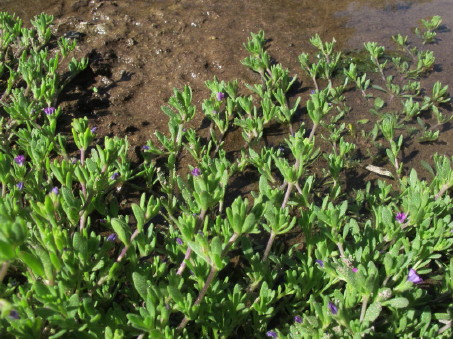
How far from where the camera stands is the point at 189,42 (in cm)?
472

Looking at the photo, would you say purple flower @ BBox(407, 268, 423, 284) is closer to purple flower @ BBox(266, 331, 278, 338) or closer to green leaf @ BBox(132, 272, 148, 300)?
purple flower @ BBox(266, 331, 278, 338)

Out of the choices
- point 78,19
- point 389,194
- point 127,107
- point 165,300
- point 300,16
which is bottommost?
point 389,194

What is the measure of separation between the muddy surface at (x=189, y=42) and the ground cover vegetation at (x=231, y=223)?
18 cm

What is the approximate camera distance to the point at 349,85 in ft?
14.1

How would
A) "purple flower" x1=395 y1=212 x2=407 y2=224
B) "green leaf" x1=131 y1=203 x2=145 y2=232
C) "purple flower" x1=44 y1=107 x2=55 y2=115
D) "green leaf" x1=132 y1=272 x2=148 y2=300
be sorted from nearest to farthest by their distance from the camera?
1. "green leaf" x1=132 y1=272 x2=148 y2=300
2. "green leaf" x1=131 y1=203 x2=145 y2=232
3. "purple flower" x1=395 y1=212 x2=407 y2=224
4. "purple flower" x1=44 y1=107 x2=55 y2=115

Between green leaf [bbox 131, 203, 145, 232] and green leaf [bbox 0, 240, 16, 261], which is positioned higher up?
green leaf [bbox 0, 240, 16, 261]

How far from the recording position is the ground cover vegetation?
209cm

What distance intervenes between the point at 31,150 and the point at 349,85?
3.06m

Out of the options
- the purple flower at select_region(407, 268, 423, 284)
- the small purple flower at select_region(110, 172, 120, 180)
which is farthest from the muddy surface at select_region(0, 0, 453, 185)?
the purple flower at select_region(407, 268, 423, 284)

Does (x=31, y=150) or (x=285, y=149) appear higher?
(x=31, y=150)

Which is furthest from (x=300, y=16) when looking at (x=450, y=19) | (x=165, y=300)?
(x=165, y=300)

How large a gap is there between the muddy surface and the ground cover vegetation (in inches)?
7.3

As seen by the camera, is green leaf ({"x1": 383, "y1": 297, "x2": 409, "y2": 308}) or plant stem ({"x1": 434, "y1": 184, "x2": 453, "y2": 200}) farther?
plant stem ({"x1": 434, "y1": 184, "x2": 453, "y2": 200})

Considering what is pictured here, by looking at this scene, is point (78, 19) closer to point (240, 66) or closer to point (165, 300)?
point (240, 66)
